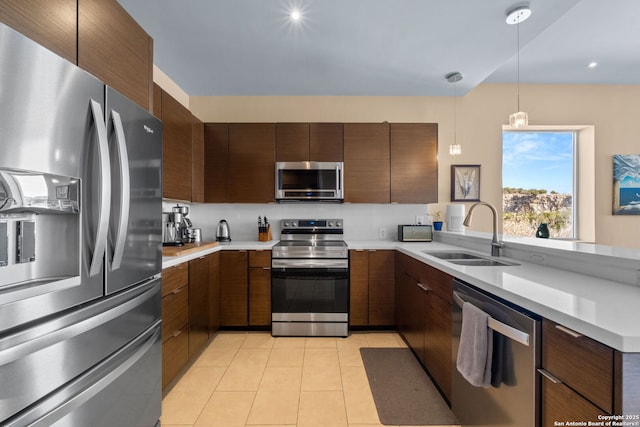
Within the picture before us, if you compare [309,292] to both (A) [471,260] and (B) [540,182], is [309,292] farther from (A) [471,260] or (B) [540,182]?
(B) [540,182]

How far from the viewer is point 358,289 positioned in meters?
2.99

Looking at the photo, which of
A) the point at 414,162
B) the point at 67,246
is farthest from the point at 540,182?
the point at 67,246

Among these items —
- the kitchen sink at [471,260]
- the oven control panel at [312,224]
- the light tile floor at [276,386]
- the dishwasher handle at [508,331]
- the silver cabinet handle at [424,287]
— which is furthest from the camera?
the oven control panel at [312,224]

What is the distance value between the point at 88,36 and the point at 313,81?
2.32 m

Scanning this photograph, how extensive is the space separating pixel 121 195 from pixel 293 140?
2356 mm

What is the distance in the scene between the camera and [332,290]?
2906 millimetres

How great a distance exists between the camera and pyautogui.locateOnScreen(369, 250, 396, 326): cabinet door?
9.83 feet

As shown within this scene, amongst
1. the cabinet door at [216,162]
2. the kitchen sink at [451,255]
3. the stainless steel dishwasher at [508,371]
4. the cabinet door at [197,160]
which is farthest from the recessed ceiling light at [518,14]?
the cabinet door at [197,160]

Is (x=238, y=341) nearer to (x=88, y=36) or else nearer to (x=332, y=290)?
(x=332, y=290)

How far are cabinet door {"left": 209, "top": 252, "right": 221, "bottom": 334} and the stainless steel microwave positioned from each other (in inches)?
38.2

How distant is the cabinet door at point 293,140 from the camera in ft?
10.7

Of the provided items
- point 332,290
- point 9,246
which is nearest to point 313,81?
point 332,290

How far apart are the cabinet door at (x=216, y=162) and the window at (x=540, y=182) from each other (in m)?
3.49

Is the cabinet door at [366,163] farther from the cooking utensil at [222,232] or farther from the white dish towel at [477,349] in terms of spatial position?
the white dish towel at [477,349]
